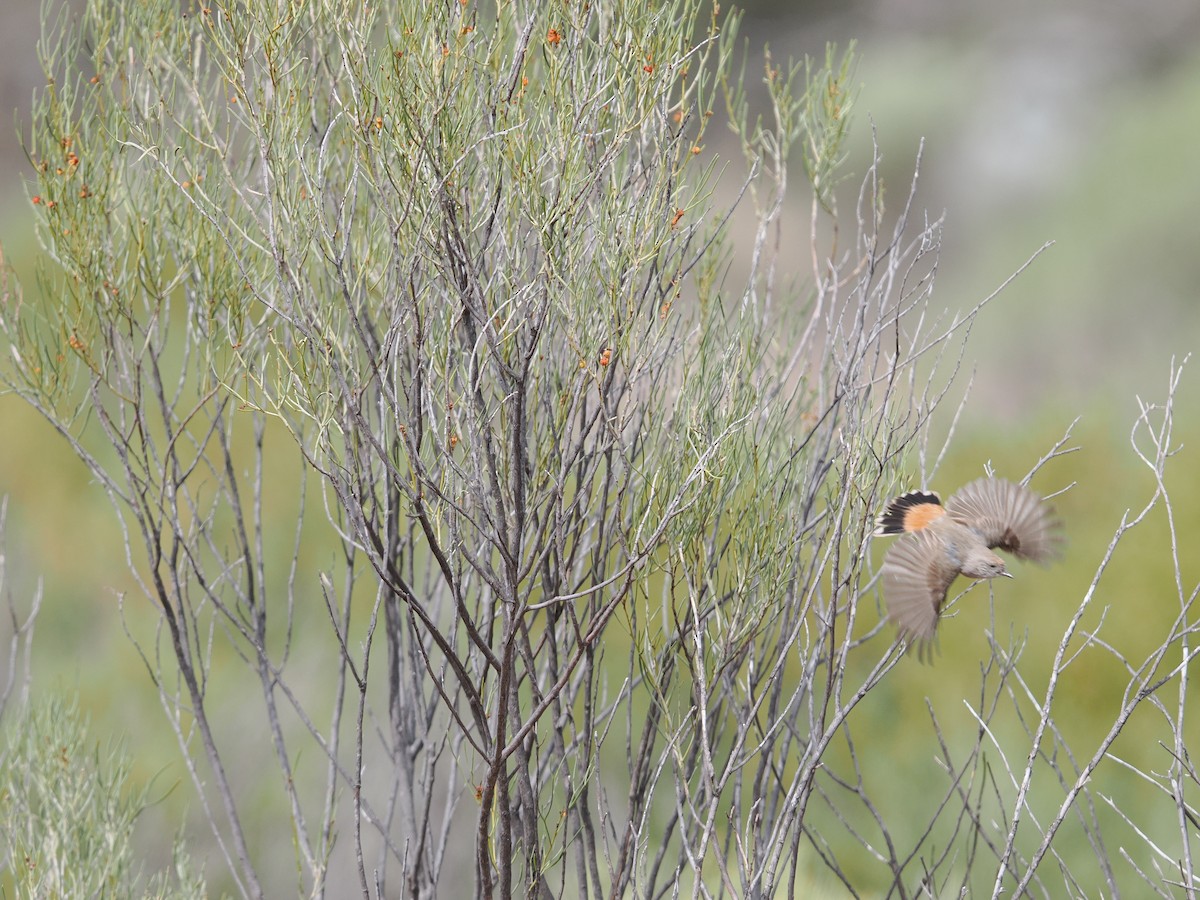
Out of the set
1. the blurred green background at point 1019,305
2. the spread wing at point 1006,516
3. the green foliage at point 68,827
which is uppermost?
the blurred green background at point 1019,305

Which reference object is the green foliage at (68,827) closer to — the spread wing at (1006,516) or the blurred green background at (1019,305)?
the blurred green background at (1019,305)

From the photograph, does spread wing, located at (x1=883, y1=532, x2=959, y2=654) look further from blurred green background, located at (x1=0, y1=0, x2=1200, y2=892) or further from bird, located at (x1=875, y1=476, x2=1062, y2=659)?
blurred green background, located at (x1=0, y1=0, x2=1200, y2=892)

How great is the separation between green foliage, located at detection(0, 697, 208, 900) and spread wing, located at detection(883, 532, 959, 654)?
Result: 3.79 ft

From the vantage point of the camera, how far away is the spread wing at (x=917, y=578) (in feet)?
5.57

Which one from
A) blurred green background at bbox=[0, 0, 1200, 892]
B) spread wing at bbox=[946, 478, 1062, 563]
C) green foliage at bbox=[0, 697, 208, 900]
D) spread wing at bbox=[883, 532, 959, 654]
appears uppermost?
blurred green background at bbox=[0, 0, 1200, 892]

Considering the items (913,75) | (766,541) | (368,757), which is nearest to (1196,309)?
(913,75)

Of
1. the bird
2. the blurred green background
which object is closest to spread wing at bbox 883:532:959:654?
the bird

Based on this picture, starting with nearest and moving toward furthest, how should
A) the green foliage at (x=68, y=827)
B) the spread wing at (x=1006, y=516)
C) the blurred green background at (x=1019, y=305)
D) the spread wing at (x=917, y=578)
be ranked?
the spread wing at (x=917, y=578) < the spread wing at (x=1006, y=516) < the green foliage at (x=68, y=827) < the blurred green background at (x=1019, y=305)

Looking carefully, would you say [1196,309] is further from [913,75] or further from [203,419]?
[203,419]

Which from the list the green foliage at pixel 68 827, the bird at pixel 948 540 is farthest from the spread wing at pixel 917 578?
the green foliage at pixel 68 827

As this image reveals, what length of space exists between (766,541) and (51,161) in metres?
1.21

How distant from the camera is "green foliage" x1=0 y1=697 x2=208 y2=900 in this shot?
1.97 metres

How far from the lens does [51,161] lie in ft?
6.14

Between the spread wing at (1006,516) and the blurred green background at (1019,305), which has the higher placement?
the blurred green background at (1019,305)
